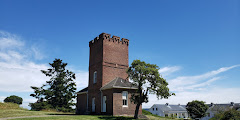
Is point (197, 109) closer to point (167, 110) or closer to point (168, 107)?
point (167, 110)

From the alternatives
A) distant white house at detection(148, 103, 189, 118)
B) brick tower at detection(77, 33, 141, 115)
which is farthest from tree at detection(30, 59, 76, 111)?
distant white house at detection(148, 103, 189, 118)

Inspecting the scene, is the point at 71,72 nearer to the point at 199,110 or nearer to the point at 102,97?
the point at 102,97

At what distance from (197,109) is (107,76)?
4286 centimetres

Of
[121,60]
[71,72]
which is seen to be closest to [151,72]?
[121,60]

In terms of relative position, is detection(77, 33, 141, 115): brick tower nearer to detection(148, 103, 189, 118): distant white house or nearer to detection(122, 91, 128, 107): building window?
detection(122, 91, 128, 107): building window

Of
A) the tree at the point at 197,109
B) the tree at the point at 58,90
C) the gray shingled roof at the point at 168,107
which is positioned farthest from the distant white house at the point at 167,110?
the tree at the point at 58,90

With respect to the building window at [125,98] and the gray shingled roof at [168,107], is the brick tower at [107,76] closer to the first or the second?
the building window at [125,98]

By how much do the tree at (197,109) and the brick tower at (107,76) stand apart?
3919cm

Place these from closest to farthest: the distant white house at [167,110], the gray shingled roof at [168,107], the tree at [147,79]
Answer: the tree at [147,79], the distant white house at [167,110], the gray shingled roof at [168,107]

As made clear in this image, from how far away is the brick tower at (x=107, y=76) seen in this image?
2300 cm

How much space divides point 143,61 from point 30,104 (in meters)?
30.6

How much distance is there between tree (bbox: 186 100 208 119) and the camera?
56750mm

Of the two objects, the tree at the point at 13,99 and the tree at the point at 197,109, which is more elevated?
the tree at the point at 13,99

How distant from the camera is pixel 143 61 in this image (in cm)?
1989
